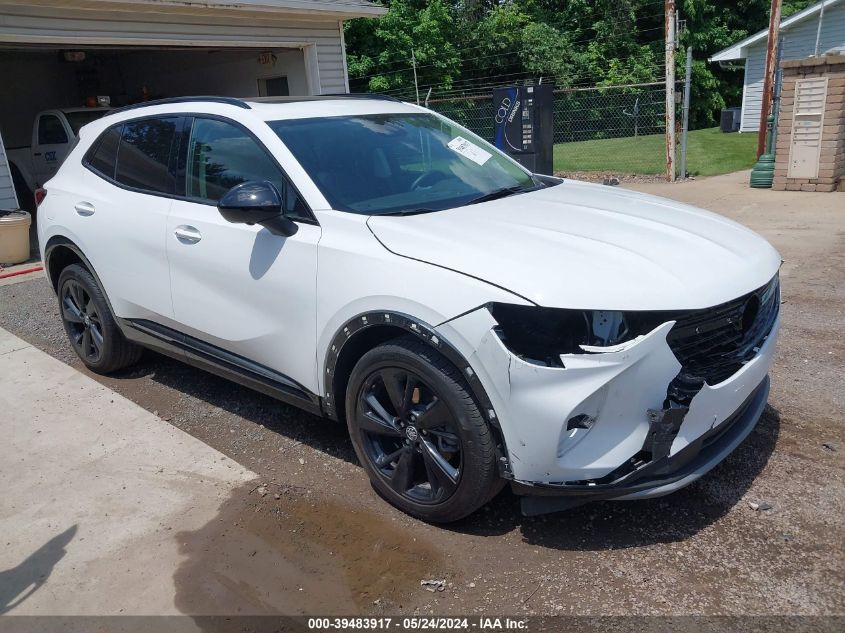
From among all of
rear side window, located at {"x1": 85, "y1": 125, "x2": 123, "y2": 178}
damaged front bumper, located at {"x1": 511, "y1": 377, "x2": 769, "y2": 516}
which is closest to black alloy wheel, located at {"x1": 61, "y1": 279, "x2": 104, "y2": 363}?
rear side window, located at {"x1": 85, "y1": 125, "x2": 123, "y2": 178}

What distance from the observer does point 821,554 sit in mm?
2830

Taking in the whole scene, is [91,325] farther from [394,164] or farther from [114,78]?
[114,78]

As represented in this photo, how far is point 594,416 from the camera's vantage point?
2607mm

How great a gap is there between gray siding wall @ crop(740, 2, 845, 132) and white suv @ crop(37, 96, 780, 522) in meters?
22.2

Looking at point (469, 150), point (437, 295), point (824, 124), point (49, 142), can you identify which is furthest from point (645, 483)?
point (49, 142)

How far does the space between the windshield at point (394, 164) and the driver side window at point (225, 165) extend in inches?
5.8

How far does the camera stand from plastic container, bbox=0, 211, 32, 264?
9078 millimetres

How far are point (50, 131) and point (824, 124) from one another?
484 inches

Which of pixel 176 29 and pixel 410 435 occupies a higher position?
pixel 176 29

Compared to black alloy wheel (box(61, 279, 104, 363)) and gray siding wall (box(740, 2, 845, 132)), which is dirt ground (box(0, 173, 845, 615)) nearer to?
black alloy wheel (box(61, 279, 104, 363))

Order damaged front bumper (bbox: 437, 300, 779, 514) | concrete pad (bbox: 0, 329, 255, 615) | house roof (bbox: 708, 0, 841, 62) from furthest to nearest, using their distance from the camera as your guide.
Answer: house roof (bbox: 708, 0, 841, 62) < concrete pad (bbox: 0, 329, 255, 615) < damaged front bumper (bbox: 437, 300, 779, 514)

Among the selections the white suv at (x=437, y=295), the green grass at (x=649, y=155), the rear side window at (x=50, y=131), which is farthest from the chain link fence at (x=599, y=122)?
the white suv at (x=437, y=295)

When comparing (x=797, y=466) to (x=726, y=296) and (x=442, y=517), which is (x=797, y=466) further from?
(x=442, y=517)

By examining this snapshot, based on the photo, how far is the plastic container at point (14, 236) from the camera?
9078 millimetres
